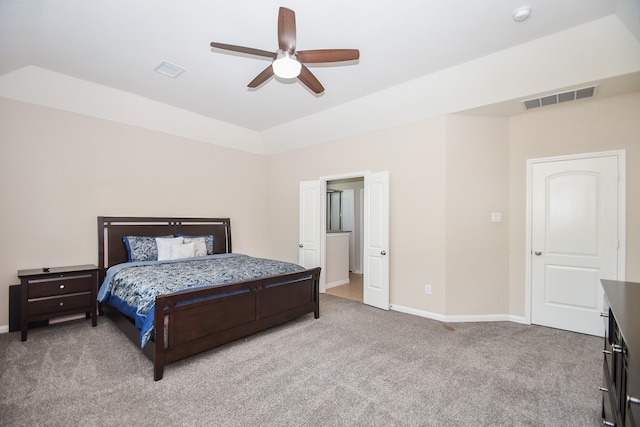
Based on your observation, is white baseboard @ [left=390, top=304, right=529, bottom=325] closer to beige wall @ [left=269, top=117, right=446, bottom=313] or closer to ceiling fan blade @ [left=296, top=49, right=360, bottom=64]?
beige wall @ [left=269, top=117, right=446, bottom=313]

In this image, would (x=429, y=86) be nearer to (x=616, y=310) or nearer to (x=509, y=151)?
(x=509, y=151)

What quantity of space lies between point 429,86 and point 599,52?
1.52 metres

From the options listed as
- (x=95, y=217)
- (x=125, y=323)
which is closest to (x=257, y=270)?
(x=125, y=323)

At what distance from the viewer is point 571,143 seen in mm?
3457

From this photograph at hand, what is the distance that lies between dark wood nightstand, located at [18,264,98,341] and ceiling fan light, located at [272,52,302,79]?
129 inches

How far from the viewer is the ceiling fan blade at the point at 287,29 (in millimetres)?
2021

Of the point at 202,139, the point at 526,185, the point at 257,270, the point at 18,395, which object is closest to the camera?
the point at 18,395

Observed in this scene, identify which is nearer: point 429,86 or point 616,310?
point 616,310

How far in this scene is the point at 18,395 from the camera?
2.15 metres

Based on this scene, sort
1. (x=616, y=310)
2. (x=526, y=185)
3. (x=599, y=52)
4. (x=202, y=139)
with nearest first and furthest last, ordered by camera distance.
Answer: (x=616, y=310), (x=599, y=52), (x=526, y=185), (x=202, y=139)

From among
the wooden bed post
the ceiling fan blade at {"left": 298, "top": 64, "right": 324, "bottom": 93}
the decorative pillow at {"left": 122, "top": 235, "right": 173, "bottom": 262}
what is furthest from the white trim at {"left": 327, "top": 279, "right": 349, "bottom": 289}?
the ceiling fan blade at {"left": 298, "top": 64, "right": 324, "bottom": 93}

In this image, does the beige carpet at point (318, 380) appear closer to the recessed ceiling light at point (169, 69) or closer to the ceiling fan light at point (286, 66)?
the ceiling fan light at point (286, 66)

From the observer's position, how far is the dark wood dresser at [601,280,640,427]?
1.01m

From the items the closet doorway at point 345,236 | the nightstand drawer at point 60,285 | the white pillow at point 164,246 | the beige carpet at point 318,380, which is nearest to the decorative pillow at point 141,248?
the white pillow at point 164,246
